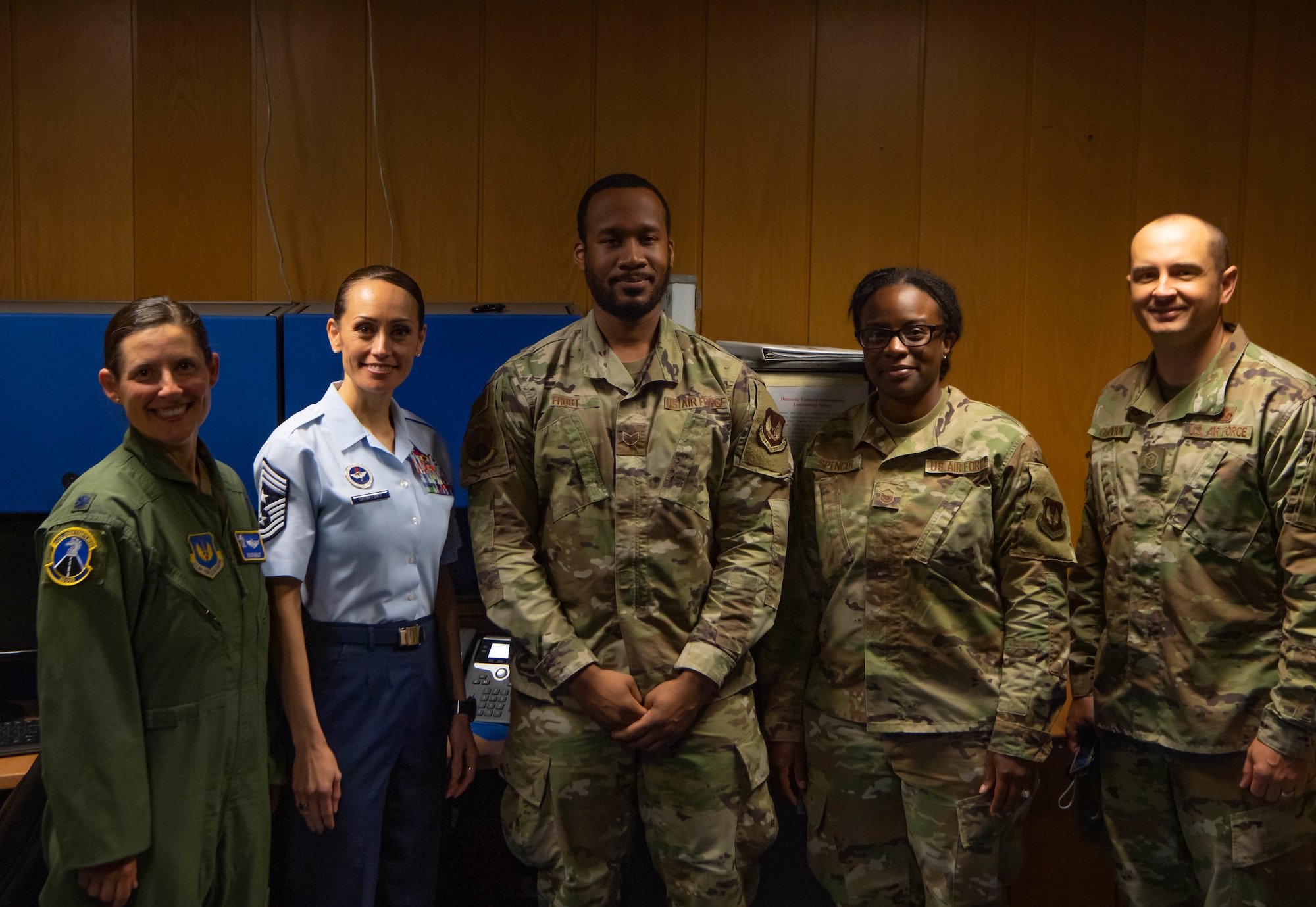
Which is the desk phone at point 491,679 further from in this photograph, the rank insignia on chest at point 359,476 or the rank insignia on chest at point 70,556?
the rank insignia on chest at point 70,556

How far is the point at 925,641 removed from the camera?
1.72 meters

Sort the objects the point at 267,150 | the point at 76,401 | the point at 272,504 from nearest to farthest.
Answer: the point at 272,504, the point at 76,401, the point at 267,150

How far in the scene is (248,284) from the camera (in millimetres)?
2406

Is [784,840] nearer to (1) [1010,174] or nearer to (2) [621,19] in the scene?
(1) [1010,174]

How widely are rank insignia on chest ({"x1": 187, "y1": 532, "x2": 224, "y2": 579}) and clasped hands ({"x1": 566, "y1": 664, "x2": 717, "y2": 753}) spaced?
59 cm

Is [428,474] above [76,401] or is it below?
below

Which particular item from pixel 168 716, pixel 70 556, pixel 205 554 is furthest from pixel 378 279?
pixel 168 716

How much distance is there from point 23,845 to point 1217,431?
2013 mm

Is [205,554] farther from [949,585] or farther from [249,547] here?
[949,585]

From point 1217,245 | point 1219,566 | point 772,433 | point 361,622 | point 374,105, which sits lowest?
point 361,622

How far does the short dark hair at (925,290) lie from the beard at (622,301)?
0.42 m

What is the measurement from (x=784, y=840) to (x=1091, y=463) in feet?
3.40

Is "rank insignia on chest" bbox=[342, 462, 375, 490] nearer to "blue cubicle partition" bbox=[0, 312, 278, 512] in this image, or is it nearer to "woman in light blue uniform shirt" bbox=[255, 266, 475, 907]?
"woman in light blue uniform shirt" bbox=[255, 266, 475, 907]

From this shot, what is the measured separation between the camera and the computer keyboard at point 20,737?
1.74 m
